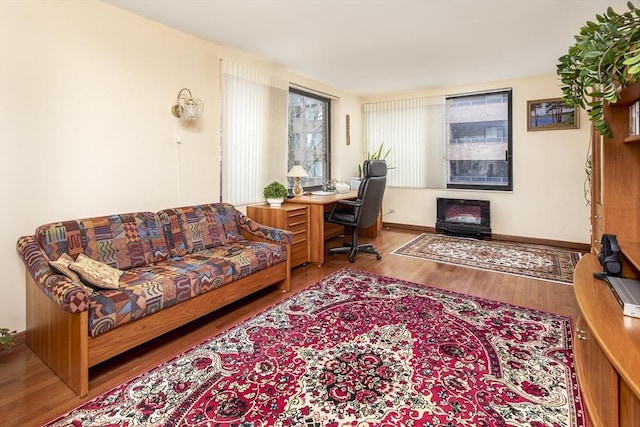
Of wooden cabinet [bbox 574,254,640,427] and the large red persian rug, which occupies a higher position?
wooden cabinet [bbox 574,254,640,427]

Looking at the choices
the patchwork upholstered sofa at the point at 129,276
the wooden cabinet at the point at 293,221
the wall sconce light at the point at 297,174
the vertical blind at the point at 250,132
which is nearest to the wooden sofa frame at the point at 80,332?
the patchwork upholstered sofa at the point at 129,276

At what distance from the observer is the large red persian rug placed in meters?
1.58

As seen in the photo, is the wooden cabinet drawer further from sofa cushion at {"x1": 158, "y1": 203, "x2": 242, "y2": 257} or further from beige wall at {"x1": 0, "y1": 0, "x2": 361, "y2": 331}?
beige wall at {"x1": 0, "y1": 0, "x2": 361, "y2": 331}

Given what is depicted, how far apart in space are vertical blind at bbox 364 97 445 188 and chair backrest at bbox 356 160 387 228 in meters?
1.93

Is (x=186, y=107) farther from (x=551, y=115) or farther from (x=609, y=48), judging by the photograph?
(x=551, y=115)

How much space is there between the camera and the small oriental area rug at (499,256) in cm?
371

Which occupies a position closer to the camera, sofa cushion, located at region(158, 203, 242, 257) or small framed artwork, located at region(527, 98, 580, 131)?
sofa cushion, located at region(158, 203, 242, 257)

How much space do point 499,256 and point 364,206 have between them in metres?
1.84

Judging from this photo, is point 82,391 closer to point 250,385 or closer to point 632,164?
point 250,385

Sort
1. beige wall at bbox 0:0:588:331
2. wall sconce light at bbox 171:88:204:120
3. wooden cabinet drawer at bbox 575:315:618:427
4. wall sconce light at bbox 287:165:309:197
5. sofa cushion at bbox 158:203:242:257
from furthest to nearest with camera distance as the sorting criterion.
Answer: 1. wall sconce light at bbox 287:165:309:197
2. wall sconce light at bbox 171:88:204:120
3. sofa cushion at bbox 158:203:242:257
4. beige wall at bbox 0:0:588:331
5. wooden cabinet drawer at bbox 575:315:618:427

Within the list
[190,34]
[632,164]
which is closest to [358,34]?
[190,34]

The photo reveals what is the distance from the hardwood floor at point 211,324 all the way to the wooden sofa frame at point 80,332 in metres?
0.08

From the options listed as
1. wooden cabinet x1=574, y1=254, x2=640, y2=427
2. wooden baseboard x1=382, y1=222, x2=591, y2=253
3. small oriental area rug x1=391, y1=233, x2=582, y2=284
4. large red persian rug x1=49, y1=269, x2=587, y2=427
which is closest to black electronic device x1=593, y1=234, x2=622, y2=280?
wooden cabinet x1=574, y1=254, x2=640, y2=427

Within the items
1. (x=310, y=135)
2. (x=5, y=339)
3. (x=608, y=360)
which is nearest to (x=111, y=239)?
(x=5, y=339)
